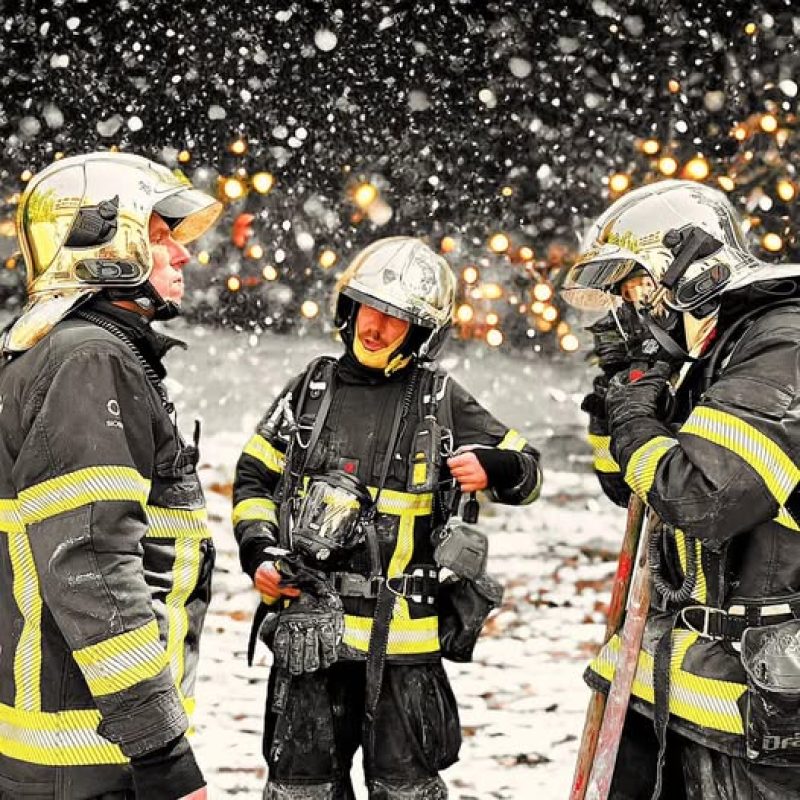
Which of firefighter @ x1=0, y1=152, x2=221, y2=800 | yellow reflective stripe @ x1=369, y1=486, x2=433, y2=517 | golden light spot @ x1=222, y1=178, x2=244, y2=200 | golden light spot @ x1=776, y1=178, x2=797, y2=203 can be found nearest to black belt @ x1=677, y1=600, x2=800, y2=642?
yellow reflective stripe @ x1=369, y1=486, x2=433, y2=517

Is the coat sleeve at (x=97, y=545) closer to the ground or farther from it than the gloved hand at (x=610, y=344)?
closer to the ground

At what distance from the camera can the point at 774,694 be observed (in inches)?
103

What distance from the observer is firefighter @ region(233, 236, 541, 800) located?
355 centimetres

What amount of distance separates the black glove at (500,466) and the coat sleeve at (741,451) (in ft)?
3.29

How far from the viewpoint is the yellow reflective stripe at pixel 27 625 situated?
2.35 m

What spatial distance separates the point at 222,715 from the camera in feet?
19.2

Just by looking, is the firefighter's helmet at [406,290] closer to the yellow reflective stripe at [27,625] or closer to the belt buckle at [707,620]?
the belt buckle at [707,620]

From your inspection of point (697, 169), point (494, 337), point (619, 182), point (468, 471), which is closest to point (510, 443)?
point (468, 471)

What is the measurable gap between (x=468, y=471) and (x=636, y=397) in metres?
0.80

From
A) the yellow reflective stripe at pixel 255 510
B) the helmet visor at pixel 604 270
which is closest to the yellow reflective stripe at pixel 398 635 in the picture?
the yellow reflective stripe at pixel 255 510

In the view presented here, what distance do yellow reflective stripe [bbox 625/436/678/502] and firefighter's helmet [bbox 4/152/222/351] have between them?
1209 mm

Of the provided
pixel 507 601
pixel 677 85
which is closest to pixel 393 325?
pixel 507 601

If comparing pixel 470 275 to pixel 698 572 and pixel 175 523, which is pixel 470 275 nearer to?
pixel 698 572

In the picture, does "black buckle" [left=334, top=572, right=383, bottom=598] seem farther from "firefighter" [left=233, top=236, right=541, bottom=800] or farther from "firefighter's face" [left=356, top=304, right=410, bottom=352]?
"firefighter's face" [left=356, top=304, right=410, bottom=352]
